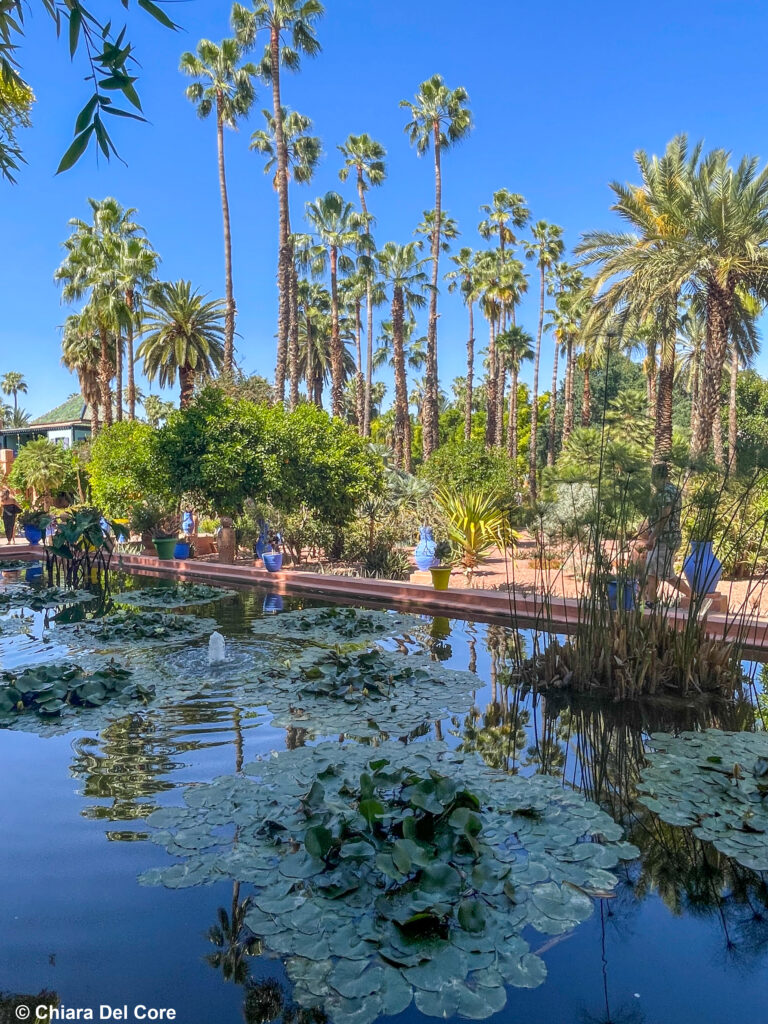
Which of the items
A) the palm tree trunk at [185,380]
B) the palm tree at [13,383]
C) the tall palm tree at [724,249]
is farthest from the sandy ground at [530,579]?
the palm tree at [13,383]

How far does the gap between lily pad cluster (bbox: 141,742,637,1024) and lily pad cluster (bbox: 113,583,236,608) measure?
5836 millimetres

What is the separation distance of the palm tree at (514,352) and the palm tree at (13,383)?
50.0m

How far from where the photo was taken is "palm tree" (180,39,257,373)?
69.5 ft

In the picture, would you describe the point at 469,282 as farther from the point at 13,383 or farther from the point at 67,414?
the point at 13,383

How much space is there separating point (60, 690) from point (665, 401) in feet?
45.0

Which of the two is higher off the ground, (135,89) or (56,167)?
(135,89)

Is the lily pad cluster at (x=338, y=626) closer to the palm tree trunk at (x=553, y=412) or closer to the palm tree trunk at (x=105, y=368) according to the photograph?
the palm tree trunk at (x=105, y=368)

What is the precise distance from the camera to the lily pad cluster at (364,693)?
428 cm

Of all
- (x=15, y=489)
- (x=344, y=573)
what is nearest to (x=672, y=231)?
(x=344, y=573)

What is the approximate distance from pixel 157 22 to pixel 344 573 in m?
9.99

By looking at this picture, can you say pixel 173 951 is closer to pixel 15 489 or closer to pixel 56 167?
pixel 56 167

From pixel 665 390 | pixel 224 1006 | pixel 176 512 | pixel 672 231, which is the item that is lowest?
pixel 224 1006

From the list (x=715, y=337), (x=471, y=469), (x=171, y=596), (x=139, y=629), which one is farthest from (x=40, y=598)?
(x=715, y=337)

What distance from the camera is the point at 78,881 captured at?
2.62 meters
